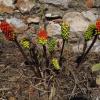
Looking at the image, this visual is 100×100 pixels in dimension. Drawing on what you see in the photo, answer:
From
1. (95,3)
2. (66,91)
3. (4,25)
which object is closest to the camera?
(4,25)

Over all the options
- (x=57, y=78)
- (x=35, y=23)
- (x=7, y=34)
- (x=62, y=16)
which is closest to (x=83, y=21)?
(x=62, y=16)

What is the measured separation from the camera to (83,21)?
3.30 metres

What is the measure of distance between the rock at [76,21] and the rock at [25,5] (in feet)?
1.04

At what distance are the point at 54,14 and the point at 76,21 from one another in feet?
0.69

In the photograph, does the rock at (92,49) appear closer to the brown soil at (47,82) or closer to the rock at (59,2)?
the brown soil at (47,82)

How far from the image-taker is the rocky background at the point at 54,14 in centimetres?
325

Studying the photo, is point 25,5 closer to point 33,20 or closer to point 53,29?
point 33,20

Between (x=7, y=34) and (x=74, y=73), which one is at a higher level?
(x=7, y=34)

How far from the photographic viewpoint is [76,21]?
130 inches

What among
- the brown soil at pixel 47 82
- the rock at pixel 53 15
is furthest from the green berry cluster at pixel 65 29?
the rock at pixel 53 15

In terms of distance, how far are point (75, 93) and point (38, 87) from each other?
31 centimetres

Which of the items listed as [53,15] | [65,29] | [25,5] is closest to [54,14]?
[53,15]

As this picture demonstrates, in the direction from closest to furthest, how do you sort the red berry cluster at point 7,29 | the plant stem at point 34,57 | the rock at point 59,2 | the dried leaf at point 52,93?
the red berry cluster at point 7,29, the dried leaf at point 52,93, the plant stem at point 34,57, the rock at point 59,2

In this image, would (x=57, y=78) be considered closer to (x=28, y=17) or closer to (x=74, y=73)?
(x=74, y=73)
